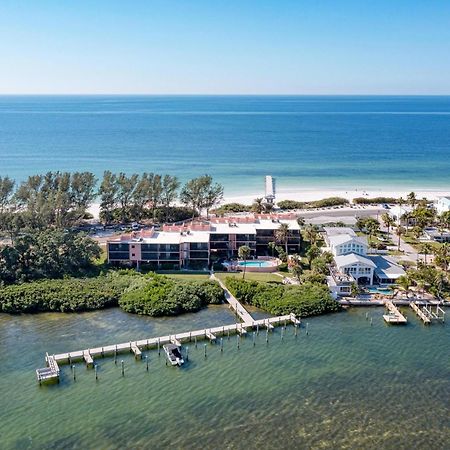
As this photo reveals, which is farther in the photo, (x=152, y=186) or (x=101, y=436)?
(x=152, y=186)

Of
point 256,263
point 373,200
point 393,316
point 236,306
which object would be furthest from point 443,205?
point 236,306

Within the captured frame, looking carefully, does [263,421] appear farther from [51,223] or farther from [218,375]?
[51,223]

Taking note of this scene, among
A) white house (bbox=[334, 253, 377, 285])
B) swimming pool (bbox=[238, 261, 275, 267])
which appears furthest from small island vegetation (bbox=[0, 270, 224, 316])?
white house (bbox=[334, 253, 377, 285])

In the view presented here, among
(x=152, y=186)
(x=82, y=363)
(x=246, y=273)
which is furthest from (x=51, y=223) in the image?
(x=82, y=363)

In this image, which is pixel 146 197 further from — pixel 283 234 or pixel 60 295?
pixel 60 295

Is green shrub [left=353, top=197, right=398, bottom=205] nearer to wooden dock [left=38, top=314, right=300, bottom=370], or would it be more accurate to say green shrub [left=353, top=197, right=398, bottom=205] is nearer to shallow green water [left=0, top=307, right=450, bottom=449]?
shallow green water [left=0, top=307, right=450, bottom=449]

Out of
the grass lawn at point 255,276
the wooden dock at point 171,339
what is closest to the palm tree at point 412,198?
the grass lawn at point 255,276
